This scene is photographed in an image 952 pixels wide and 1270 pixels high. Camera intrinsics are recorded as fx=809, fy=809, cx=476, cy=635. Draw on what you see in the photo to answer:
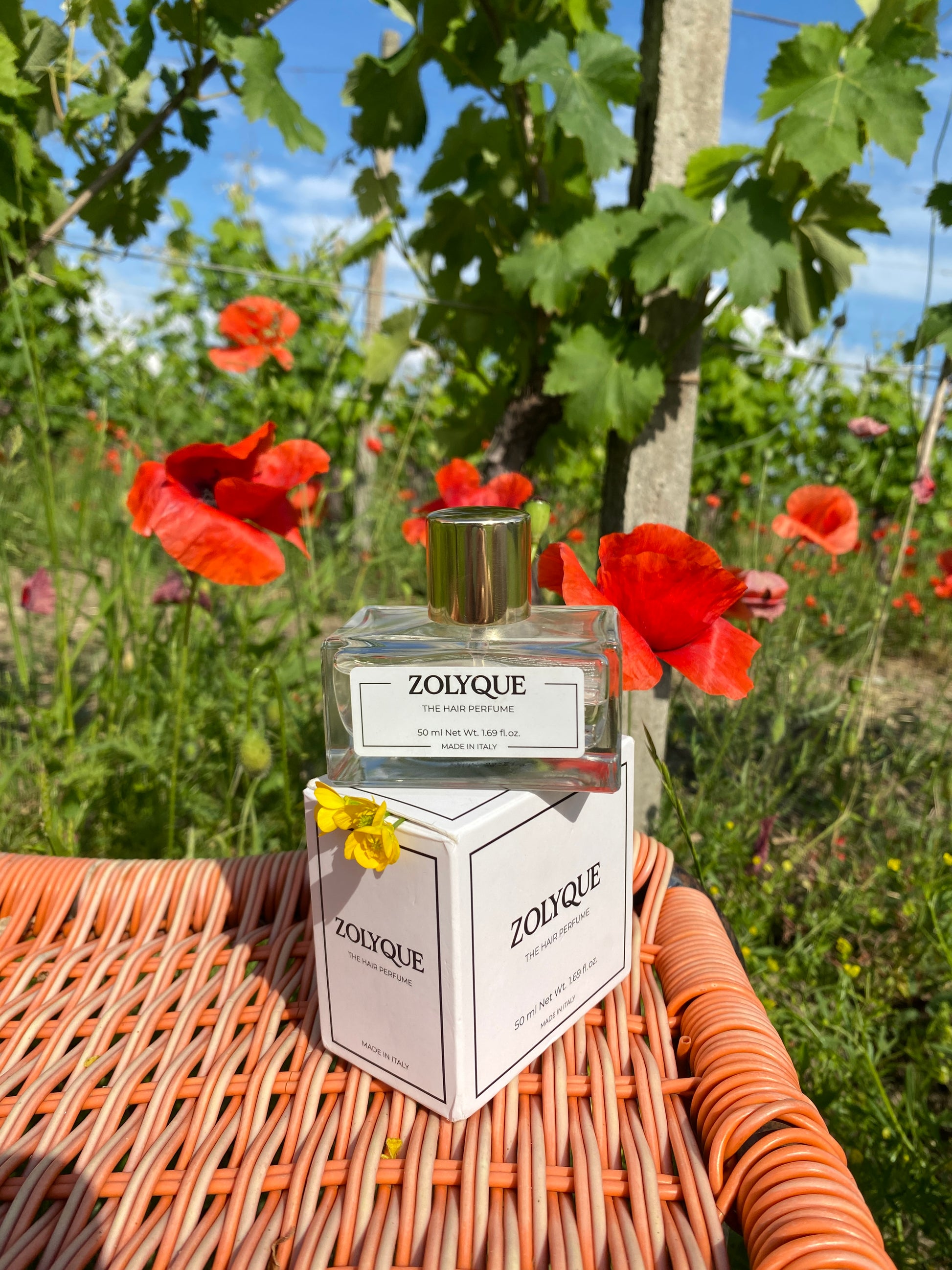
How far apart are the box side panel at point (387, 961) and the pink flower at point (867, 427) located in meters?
1.44

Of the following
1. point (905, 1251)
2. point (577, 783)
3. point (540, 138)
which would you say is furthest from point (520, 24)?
point (905, 1251)

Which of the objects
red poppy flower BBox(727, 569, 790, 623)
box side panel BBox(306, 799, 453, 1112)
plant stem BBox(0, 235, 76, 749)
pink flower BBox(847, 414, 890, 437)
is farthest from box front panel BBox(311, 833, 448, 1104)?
pink flower BBox(847, 414, 890, 437)

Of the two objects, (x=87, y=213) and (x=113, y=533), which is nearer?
(x=87, y=213)

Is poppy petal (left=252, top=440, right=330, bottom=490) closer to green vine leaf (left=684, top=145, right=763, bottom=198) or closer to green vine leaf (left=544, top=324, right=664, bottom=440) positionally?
green vine leaf (left=544, top=324, right=664, bottom=440)

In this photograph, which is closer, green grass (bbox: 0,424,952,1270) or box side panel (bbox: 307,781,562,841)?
box side panel (bbox: 307,781,562,841)

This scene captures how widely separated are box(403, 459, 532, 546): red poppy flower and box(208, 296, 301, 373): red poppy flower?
0.42 meters

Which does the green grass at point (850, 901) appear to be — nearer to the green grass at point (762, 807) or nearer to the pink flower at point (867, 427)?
the green grass at point (762, 807)

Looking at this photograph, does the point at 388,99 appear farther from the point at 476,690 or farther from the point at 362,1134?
the point at 362,1134

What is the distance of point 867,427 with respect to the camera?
1593 millimetres

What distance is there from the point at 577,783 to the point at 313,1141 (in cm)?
26

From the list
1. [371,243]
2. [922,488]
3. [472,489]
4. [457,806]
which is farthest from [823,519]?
[457,806]

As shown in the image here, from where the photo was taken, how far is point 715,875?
1.25 meters

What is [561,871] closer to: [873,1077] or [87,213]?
[873,1077]

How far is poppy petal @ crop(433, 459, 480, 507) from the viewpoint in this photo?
3.03ft
